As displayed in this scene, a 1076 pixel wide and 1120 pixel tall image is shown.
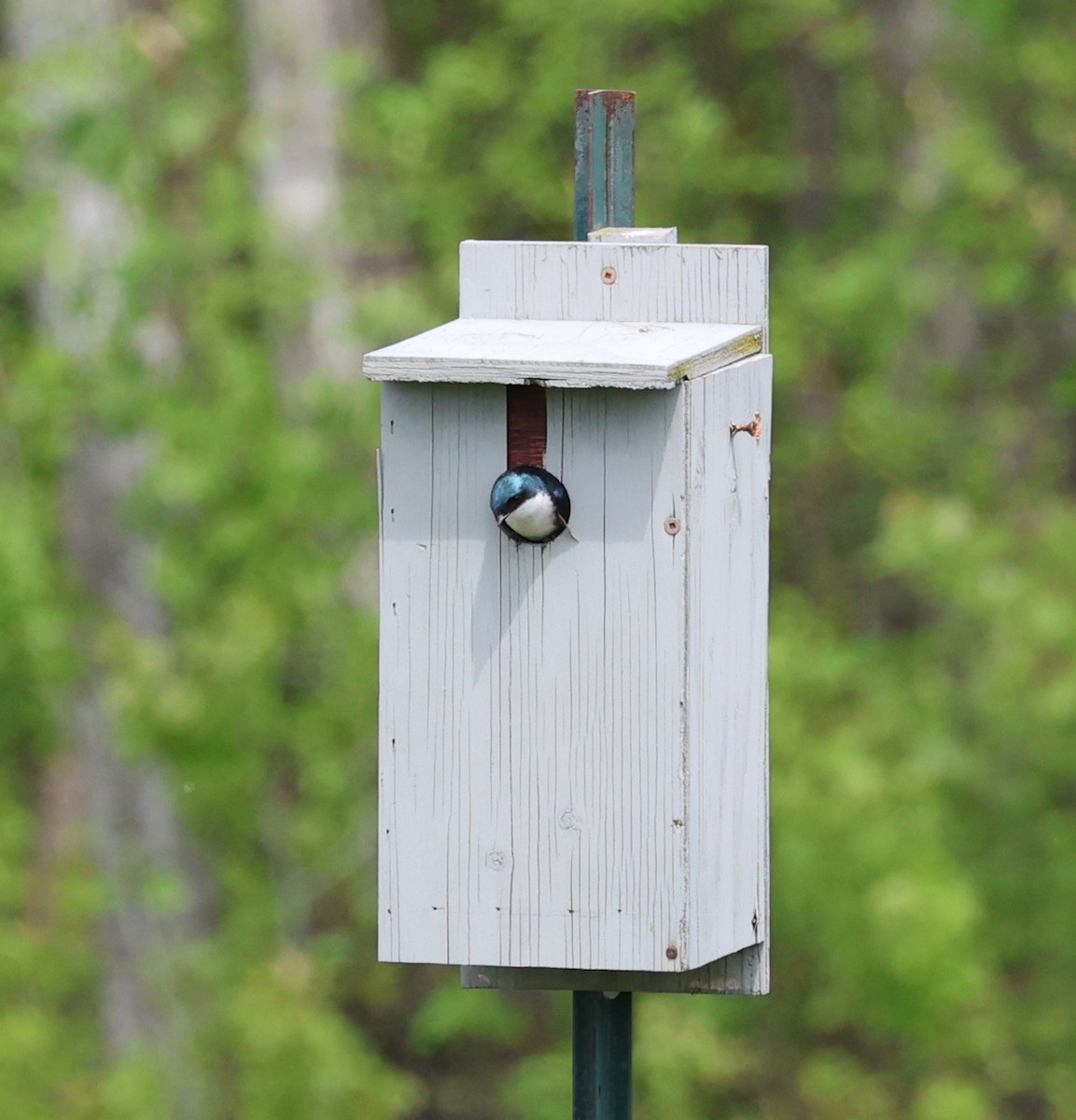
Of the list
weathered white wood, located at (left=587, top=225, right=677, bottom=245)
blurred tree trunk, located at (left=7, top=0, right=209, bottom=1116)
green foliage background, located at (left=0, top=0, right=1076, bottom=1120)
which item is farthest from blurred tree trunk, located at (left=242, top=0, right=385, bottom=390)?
weathered white wood, located at (left=587, top=225, right=677, bottom=245)

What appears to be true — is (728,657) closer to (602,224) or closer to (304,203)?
(602,224)

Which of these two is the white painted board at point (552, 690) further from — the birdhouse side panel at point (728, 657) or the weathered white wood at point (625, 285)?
the weathered white wood at point (625, 285)

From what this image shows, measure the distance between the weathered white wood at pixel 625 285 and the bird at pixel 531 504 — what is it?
0.29 m

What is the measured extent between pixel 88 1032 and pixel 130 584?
76.6 inches

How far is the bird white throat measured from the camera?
2.18 m

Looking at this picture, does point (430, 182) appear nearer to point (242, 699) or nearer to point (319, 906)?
point (242, 699)

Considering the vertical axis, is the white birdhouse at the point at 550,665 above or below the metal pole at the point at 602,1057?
above

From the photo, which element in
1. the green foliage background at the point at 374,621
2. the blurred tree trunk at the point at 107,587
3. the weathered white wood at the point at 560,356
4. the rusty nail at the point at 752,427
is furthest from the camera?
the blurred tree trunk at the point at 107,587

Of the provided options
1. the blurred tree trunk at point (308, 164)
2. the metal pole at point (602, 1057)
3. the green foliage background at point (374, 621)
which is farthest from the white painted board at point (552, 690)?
the blurred tree trunk at point (308, 164)

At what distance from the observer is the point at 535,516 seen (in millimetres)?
2188

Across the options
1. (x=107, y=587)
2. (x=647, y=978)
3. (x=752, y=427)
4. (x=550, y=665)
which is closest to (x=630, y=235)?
(x=752, y=427)

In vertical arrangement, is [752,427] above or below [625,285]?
below

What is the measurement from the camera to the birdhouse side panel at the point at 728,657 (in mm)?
2262

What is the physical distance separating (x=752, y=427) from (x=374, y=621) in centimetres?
393
